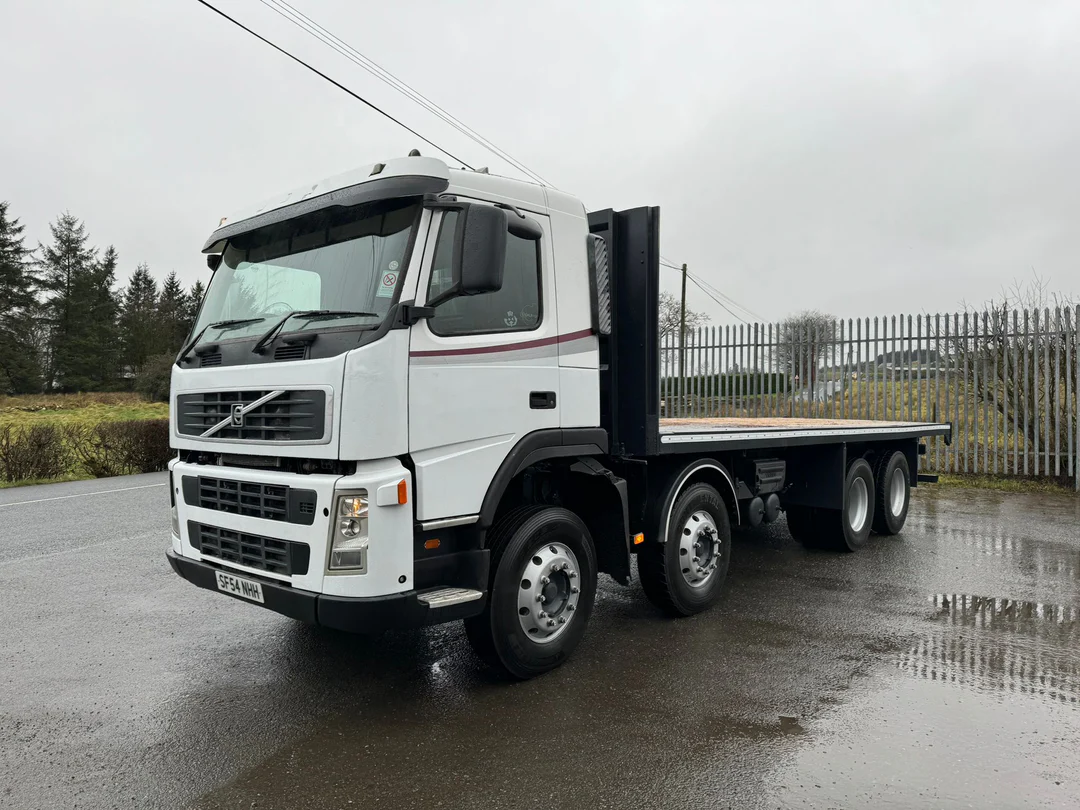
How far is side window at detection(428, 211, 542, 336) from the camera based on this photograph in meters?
3.58

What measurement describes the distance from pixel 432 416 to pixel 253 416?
960 mm

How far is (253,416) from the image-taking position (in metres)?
3.70

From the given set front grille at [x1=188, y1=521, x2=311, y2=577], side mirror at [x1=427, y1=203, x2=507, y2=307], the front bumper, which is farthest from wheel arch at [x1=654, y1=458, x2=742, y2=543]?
front grille at [x1=188, y1=521, x2=311, y2=577]

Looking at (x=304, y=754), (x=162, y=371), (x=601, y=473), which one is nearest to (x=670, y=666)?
(x=601, y=473)

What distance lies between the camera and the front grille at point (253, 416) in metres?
3.40

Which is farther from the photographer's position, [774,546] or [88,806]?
[774,546]

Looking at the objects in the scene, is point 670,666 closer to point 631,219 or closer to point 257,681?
point 257,681

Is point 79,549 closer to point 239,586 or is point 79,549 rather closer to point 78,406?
point 239,586

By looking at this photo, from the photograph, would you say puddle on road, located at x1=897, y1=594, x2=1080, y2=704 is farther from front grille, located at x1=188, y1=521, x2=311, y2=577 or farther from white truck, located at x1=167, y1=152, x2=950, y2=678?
front grille, located at x1=188, y1=521, x2=311, y2=577

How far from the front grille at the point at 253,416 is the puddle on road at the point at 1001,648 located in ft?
11.9

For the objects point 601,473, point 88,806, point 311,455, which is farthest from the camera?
point 601,473

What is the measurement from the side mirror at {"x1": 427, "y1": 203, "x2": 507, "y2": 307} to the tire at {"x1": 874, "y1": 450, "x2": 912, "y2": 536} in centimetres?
600

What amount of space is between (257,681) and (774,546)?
17.8 feet

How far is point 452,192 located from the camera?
12.3 feet
